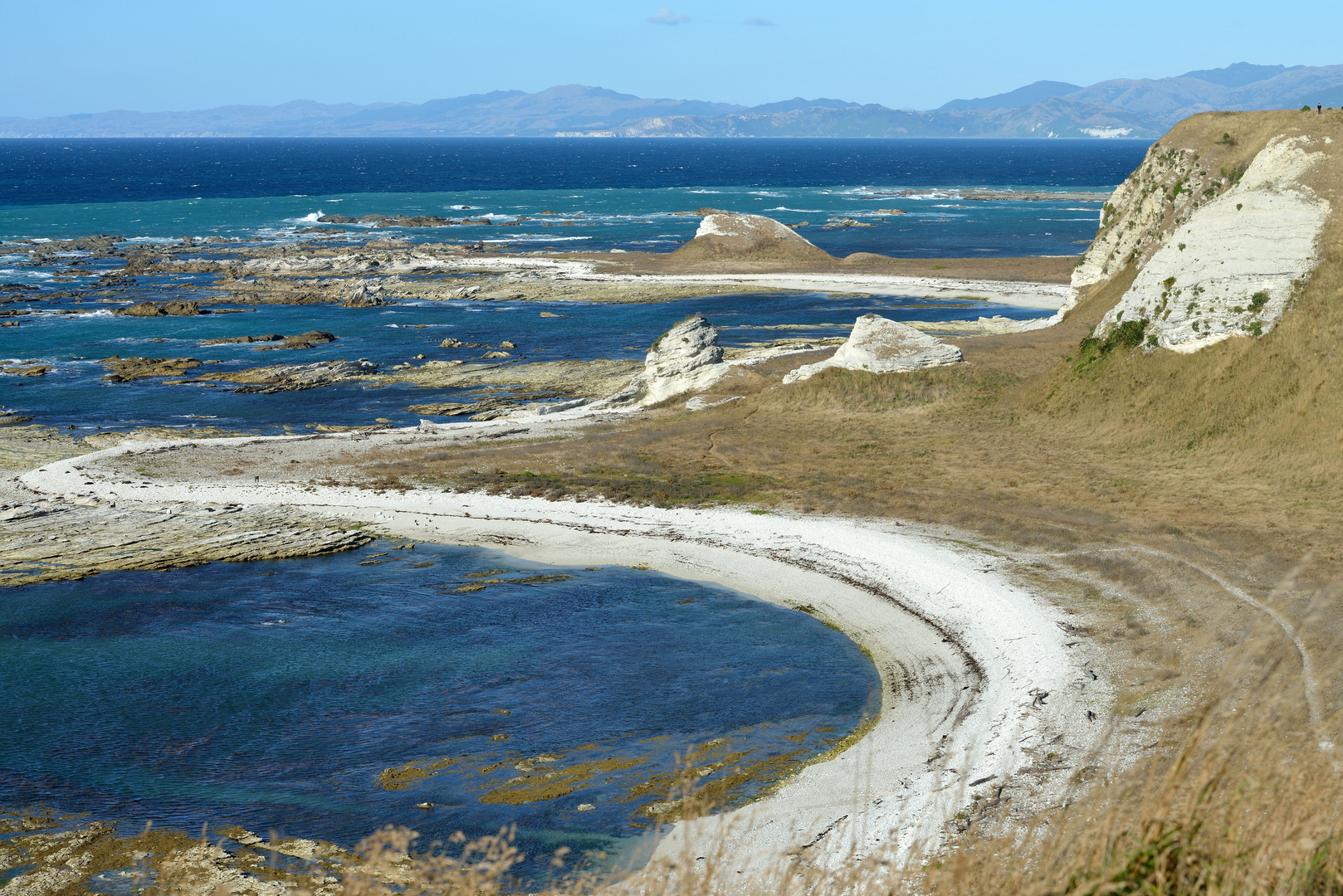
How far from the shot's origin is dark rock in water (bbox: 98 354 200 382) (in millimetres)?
56969

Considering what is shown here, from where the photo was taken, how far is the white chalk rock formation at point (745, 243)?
98.4 m

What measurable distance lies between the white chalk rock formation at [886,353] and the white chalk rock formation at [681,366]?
435 centimetres

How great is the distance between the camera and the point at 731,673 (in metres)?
23.7

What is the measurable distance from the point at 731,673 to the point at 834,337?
42507 millimetres

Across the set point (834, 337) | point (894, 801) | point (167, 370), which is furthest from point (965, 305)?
point (894, 801)

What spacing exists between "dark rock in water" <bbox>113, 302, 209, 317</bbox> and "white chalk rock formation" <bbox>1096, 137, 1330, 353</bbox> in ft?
211

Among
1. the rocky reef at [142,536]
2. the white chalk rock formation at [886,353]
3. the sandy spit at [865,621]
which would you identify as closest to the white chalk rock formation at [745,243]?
the white chalk rock formation at [886,353]

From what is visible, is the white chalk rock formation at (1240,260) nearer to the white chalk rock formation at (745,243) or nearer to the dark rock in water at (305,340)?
the dark rock in water at (305,340)

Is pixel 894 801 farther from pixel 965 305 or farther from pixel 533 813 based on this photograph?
pixel 965 305

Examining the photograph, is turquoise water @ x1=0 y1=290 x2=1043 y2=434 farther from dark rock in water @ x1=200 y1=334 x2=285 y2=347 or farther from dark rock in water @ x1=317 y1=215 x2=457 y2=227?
dark rock in water @ x1=317 y1=215 x2=457 y2=227

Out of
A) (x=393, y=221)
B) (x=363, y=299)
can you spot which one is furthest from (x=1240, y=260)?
(x=393, y=221)

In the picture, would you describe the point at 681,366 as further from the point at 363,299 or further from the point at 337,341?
the point at 363,299

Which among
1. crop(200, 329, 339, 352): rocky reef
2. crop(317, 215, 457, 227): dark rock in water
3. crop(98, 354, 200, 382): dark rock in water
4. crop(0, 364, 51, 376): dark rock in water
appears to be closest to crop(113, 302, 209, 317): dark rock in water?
crop(200, 329, 339, 352): rocky reef

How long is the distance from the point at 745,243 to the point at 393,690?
8124 cm
